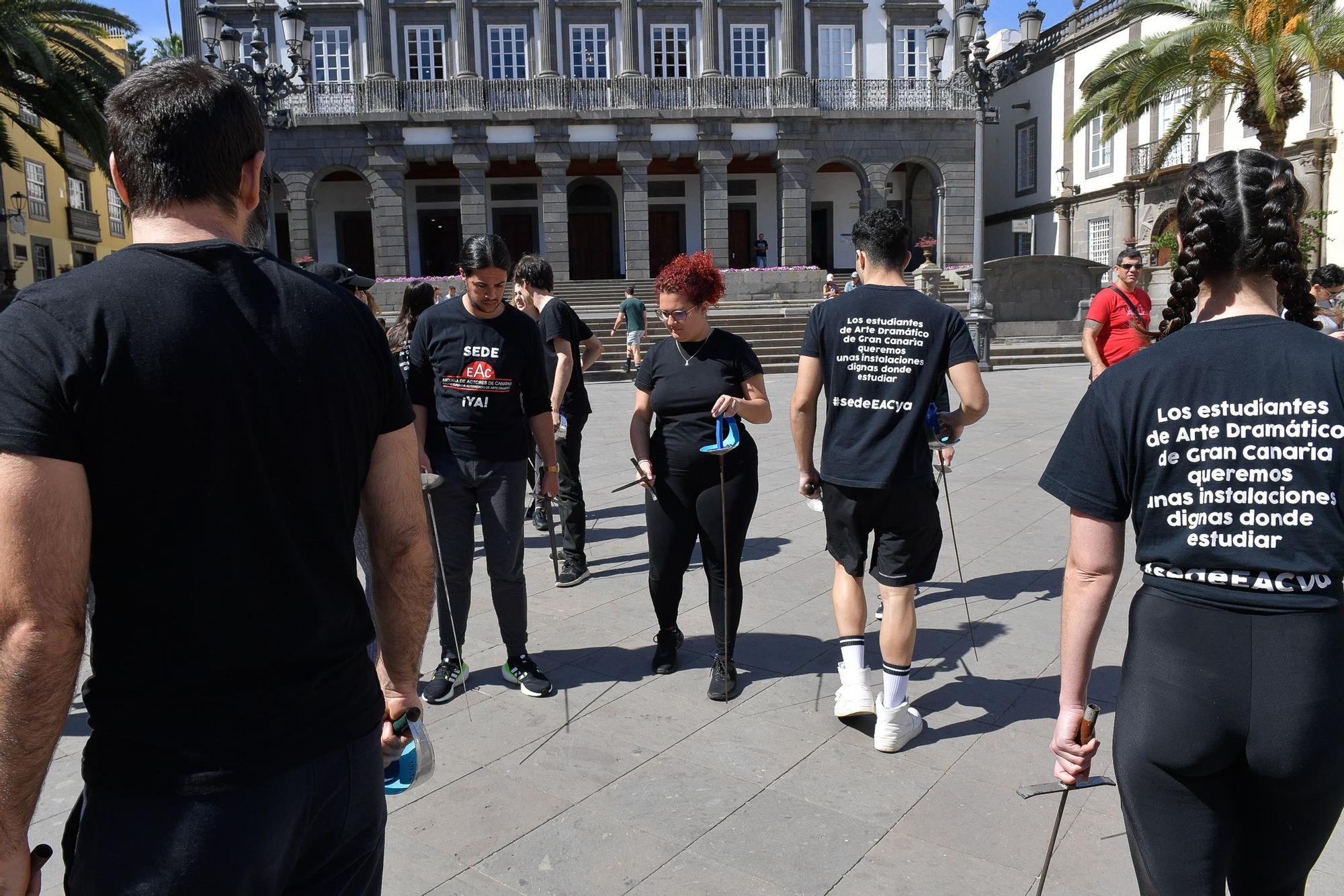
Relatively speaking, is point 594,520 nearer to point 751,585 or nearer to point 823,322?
point 751,585

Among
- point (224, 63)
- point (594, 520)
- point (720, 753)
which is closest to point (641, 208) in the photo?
point (224, 63)

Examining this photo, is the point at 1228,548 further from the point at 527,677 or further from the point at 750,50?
the point at 750,50

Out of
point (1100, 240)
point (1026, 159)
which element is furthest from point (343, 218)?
point (1100, 240)

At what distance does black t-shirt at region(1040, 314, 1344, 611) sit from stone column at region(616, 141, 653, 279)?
29425 mm

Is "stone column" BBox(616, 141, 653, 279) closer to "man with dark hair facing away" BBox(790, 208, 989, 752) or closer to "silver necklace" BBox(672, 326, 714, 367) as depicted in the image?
"silver necklace" BBox(672, 326, 714, 367)

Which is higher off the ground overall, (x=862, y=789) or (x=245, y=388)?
(x=245, y=388)

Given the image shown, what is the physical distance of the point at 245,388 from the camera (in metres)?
1.55

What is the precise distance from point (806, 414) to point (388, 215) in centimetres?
2840

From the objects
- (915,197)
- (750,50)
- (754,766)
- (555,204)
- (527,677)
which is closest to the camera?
(754,766)

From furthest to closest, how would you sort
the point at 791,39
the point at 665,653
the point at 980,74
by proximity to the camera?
the point at 791,39 < the point at 980,74 < the point at 665,653

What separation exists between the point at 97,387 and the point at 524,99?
102 ft

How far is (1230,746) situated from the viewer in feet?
6.34

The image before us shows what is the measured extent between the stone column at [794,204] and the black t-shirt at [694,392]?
27.6m

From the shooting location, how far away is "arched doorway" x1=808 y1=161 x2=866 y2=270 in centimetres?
3434
